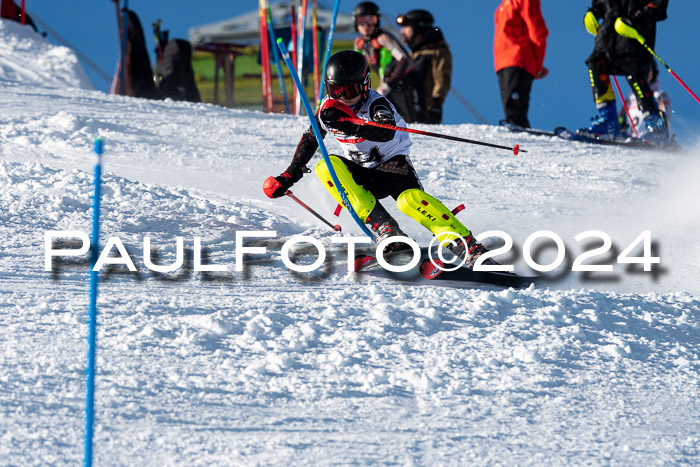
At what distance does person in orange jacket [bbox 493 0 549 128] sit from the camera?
8227 millimetres

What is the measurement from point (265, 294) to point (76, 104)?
4979 millimetres

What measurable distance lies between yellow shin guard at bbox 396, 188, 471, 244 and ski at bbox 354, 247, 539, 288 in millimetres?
131

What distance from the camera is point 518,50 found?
8.22 m

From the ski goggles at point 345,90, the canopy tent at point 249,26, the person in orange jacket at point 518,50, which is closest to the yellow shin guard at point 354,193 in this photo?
the ski goggles at point 345,90

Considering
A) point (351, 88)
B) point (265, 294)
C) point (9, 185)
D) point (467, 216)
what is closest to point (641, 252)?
point (467, 216)

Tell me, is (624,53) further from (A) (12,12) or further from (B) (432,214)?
(A) (12,12)

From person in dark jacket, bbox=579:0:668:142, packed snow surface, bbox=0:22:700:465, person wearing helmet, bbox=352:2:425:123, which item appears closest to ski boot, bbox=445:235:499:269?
packed snow surface, bbox=0:22:700:465

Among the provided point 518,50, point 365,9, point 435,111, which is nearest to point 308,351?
point 365,9

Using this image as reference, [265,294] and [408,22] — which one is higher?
[408,22]

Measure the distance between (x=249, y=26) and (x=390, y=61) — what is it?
32.9 ft

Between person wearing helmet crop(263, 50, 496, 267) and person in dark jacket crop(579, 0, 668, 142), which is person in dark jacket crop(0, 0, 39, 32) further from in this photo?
person wearing helmet crop(263, 50, 496, 267)

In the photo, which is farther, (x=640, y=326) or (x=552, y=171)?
(x=552, y=171)

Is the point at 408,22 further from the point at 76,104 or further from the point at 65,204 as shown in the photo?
the point at 65,204

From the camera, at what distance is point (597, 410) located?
271cm
